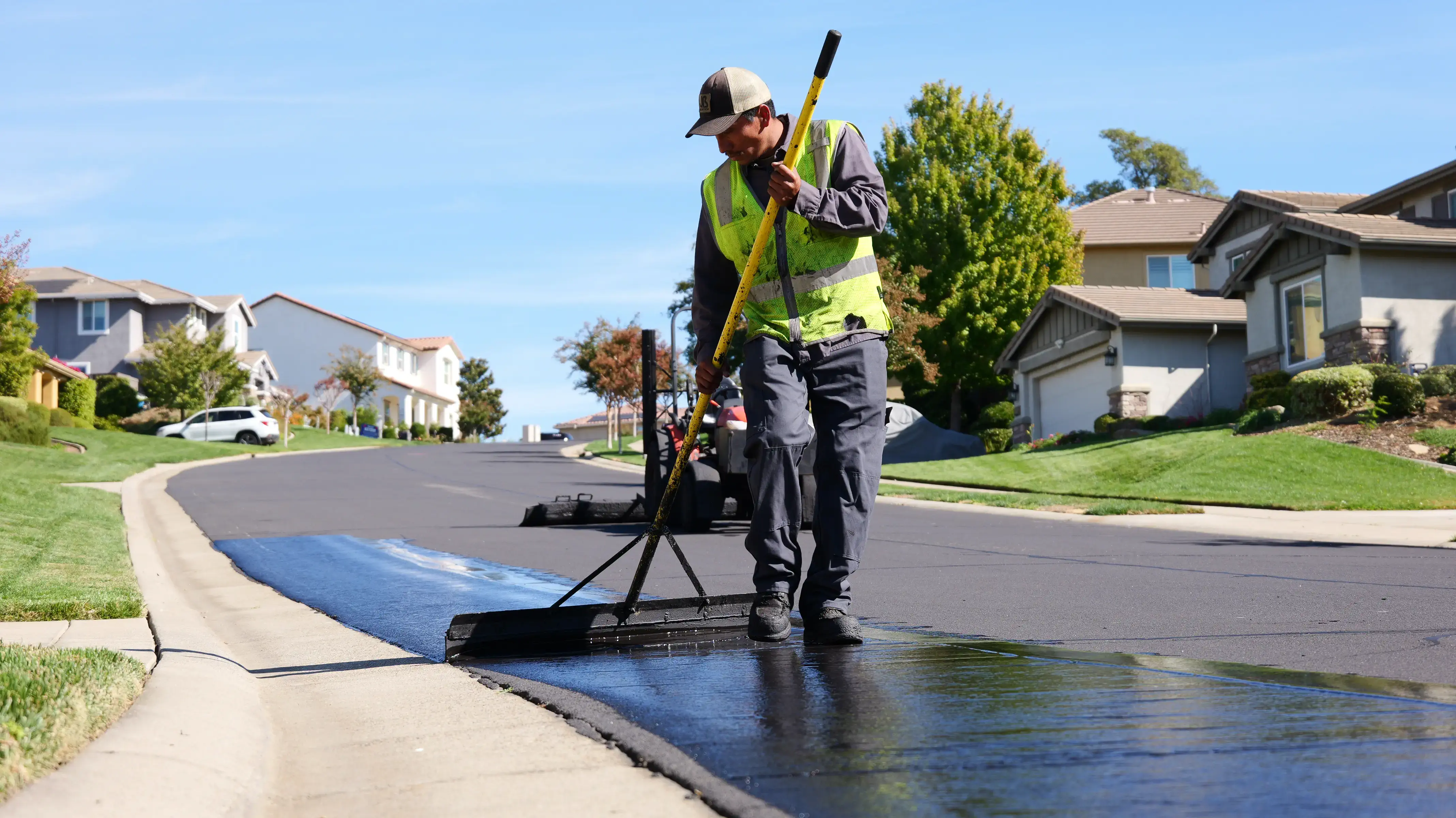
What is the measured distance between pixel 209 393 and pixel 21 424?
19.2 metres

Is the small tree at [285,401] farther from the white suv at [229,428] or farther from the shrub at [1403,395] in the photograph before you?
the shrub at [1403,395]

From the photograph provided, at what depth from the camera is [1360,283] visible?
2330 cm

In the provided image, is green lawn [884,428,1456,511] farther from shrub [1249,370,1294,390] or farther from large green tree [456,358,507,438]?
large green tree [456,358,507,438]

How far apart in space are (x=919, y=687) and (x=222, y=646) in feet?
10.2

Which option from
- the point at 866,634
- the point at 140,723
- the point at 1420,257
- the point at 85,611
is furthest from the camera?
the point at 1420,257

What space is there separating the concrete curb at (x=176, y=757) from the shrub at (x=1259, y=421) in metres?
21.3

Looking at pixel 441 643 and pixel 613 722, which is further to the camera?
pixel 441 643

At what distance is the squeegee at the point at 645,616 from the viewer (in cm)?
453

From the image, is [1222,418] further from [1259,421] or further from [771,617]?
[771,617]

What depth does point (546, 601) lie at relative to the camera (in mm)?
6781

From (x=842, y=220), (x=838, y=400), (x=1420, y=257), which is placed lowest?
(x=838, y=400)

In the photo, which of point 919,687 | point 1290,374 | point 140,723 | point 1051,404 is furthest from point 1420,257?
point 140,723

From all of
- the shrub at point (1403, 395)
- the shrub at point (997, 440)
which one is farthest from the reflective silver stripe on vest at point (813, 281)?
the shrub at point (997, 440)

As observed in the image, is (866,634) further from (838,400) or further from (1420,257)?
(1420,257)
